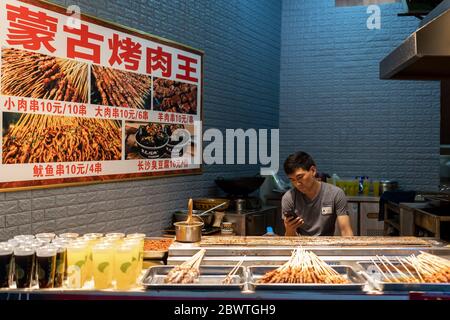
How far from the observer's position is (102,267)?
7.25 feet

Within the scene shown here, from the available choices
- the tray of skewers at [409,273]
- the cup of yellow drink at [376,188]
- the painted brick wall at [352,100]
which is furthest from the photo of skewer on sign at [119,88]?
the cup of yellow drink at [376,188]

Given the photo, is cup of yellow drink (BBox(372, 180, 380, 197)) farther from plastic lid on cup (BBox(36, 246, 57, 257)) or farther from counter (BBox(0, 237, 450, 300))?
plastic lid on cup (BBox(36, 246, 57, 257))

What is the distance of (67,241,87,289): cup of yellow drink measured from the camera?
2203 mm

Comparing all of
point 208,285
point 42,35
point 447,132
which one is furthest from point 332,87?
point 208,285

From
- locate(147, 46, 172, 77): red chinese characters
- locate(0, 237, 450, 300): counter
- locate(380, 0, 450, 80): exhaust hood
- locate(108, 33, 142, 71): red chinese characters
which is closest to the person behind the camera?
locate(0, 237, 450, 300): counter

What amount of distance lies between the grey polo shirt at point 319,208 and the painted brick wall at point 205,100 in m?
1.40

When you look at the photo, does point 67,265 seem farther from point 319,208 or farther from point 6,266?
point 319,208

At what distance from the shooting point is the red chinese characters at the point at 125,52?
13.3ft

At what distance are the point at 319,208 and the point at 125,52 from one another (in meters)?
2.11

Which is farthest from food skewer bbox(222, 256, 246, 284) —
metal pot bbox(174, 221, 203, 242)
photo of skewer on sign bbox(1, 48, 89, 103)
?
photo of skewer on sign bbox(1, 48, 89, 103)

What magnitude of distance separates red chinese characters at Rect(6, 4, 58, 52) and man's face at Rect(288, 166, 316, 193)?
202cm

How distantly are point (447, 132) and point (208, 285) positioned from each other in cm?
552

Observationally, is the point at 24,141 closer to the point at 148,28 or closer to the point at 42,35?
the point at 42,35

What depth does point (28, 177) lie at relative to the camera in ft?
10.7
